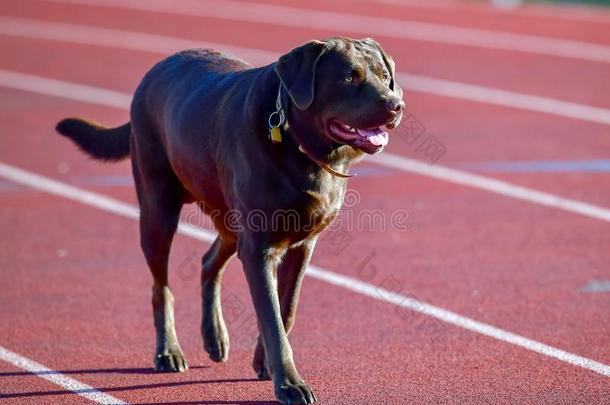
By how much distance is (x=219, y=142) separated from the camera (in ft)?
20.8

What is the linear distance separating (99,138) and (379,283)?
88.8 inches

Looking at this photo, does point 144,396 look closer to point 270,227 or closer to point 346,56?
point 270,227

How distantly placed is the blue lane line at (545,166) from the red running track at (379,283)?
20cm

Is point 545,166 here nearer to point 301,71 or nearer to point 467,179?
point 467,179

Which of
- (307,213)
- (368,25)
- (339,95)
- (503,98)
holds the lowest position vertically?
(368,25)

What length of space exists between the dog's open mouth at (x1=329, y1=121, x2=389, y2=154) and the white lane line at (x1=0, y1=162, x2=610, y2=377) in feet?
6.13

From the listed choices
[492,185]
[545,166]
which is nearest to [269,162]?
[492,185]

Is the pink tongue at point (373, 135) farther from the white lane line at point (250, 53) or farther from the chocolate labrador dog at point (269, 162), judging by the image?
the white lane line at point (250, 53)

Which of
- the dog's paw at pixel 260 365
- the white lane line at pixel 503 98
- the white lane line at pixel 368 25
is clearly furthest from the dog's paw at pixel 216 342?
the white lane line at pixel 368 25

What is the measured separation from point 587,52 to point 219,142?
13183 mm

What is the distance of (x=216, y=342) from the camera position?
679cm

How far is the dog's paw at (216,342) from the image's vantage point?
6781 mm

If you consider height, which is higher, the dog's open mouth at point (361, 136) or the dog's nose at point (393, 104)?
the dog's nose at point (393, 104)

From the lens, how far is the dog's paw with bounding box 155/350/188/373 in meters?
6.66
